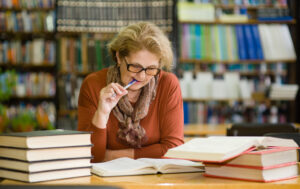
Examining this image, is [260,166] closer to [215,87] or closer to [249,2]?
[215,87]

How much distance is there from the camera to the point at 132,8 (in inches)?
165

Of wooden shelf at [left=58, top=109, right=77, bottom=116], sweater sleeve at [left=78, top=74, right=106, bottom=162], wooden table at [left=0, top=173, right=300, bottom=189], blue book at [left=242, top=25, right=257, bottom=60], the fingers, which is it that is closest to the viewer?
wooden table at [left=0, top=173, right=300, bottom=189]

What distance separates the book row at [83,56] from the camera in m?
4.17

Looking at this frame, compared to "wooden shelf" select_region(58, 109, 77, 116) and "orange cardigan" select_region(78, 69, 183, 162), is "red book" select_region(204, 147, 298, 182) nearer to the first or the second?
"orange cardigan" select_region(78, 69, 183, 162)

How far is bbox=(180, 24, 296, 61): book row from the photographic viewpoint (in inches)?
166

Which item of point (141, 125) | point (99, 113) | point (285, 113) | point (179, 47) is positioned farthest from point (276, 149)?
point (285, 113)

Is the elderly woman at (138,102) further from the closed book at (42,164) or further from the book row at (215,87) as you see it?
the book row at (215,87)

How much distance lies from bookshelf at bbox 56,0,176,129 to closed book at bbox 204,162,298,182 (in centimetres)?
312

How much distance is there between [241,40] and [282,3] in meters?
0.65

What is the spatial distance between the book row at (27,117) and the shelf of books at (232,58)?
145 cm

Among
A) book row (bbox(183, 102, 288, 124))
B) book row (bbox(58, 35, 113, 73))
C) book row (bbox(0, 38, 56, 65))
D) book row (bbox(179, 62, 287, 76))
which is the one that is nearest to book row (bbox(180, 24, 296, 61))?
book row (bbox(179, 62, 287, 76))

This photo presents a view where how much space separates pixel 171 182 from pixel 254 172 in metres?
0.22

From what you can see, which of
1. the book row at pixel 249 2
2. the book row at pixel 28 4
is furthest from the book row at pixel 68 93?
the book row at pixel 249 2

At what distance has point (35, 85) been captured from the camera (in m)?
4.35
